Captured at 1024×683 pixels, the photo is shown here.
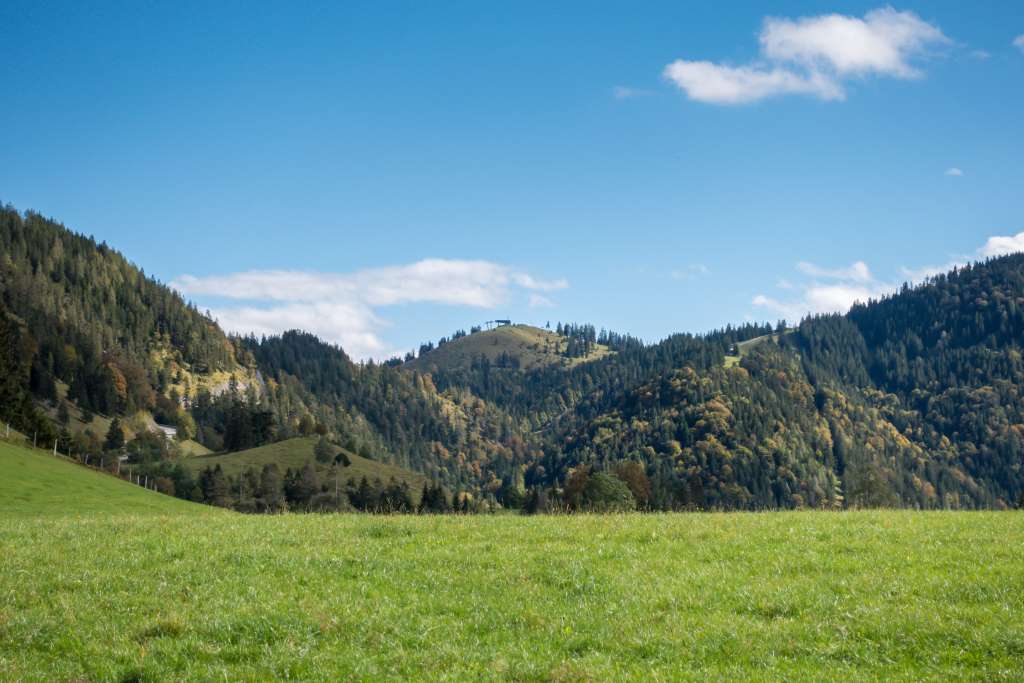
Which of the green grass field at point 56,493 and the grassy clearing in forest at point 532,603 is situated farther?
the green grass field at point 56,493

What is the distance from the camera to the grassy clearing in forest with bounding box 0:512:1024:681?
14.2 metres

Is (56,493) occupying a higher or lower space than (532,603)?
lower

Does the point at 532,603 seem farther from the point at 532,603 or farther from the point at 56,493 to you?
the point at 56,493

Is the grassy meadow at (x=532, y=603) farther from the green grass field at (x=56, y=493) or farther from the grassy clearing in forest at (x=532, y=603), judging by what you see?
the green grass field at (x=56, y=493)

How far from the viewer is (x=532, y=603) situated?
17.4 meters

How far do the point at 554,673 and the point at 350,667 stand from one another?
12.2 feet

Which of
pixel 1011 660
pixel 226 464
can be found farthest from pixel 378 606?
pixel 226 464

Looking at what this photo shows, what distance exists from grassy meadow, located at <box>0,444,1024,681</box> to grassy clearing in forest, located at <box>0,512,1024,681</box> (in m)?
0.06

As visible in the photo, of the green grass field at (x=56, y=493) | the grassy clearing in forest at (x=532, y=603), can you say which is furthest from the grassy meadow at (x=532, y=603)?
the green grass field at (x=56, y=493)

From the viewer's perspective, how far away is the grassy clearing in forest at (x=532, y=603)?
14227 millimetres

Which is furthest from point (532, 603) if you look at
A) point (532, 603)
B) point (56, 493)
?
point (56, 493)

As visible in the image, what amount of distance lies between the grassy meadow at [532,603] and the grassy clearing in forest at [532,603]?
57mm

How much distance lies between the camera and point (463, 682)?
537 inches

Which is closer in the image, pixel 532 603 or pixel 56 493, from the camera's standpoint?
pixel 532 603
